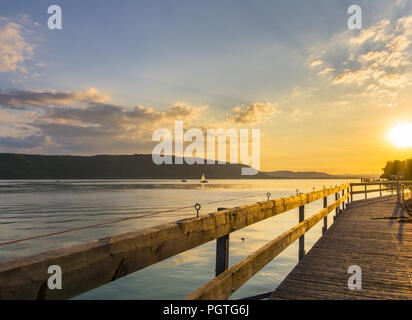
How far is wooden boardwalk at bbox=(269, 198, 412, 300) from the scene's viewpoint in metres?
4.50

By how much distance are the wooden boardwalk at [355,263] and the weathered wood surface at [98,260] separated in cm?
240

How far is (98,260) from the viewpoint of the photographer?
1854 millimetres

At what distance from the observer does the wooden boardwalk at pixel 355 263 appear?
4.50m

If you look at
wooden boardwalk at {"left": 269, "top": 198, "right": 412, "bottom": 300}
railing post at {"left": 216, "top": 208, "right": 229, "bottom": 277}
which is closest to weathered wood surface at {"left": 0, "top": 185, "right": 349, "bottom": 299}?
railing post at {"left": 216, "top": 208, "right": 229, "bottom": 277}

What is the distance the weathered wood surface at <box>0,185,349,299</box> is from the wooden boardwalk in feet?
7.88

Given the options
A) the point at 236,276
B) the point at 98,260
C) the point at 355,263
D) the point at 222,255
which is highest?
the point at 98,260

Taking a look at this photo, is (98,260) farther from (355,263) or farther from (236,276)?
(355,263)

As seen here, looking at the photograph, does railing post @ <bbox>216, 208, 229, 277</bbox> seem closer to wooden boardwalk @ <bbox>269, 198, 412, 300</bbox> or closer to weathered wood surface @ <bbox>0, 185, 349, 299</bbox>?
weathered wood surface @ <bbox>0, 185, 349, 299</bbox>

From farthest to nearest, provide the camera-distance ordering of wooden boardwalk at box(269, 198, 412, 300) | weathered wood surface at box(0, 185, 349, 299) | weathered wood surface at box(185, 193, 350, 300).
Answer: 1. wooden boardwalk at box(269, 198, 412, 300)
2. weathered wood surface at box(185, 193, 350, 300)
3. weathered wood surface at box(0, 185, 349, 299)

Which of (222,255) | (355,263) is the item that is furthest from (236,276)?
(355,263)

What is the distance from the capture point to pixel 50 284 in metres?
1.61

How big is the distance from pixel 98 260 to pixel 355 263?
5.63 meters

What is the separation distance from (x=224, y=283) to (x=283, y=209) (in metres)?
2.74

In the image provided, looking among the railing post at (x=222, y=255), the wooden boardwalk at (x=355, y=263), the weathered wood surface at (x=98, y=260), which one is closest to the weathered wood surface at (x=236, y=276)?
the railing post at (x=222, y=255)
